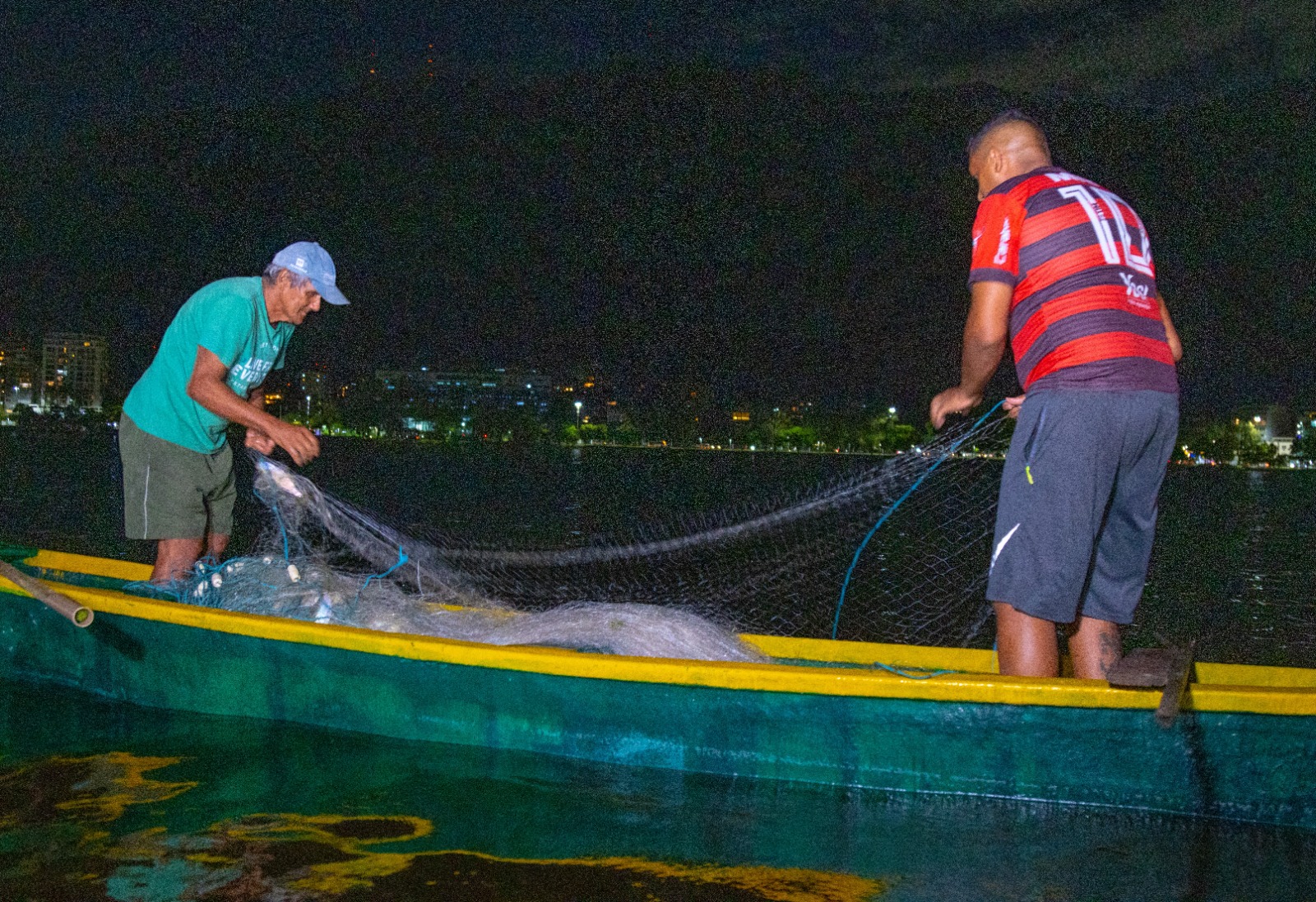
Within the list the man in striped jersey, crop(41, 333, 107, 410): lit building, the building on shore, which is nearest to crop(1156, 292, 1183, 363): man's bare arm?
the man in striped jersey

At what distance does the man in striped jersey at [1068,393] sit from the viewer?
3.15 m

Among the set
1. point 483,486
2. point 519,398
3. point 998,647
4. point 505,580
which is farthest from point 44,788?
point 519,398

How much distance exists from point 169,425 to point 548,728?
249cm

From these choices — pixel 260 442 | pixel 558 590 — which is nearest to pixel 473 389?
pixel 558 590

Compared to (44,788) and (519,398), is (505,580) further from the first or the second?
(519,398)

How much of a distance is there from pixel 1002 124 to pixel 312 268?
3.22 meters

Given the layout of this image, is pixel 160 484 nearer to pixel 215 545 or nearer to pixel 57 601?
pixel 215 545

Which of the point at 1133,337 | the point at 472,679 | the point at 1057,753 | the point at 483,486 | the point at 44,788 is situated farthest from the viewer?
the point at 483,486

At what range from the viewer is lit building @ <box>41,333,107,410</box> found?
173 metres

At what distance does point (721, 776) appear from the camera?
3873 millimetres

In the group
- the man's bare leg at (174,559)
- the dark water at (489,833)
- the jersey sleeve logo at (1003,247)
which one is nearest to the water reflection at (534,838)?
the dark water at (489,833)

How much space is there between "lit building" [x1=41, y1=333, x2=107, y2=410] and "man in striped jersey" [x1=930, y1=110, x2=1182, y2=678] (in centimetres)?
19069

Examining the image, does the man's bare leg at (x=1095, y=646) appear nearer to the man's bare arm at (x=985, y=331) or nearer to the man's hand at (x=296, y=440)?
the man's bare arm at (x=985, y=331)

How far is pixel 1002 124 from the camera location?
3648 mm
